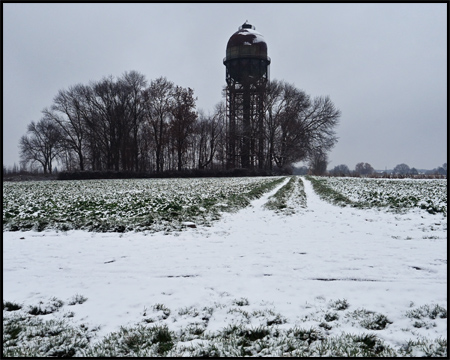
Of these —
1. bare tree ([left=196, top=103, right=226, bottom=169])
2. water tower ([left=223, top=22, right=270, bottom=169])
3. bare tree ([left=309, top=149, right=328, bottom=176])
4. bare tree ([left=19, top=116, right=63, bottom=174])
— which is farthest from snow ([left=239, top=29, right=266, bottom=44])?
bare tree ([left=19, top=116, right=63, bottom=174])

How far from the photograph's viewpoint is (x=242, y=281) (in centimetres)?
389

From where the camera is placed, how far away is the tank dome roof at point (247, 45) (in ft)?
176

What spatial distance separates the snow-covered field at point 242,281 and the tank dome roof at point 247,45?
2117 inches

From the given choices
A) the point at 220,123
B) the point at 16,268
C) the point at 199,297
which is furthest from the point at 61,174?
the point at 199,297

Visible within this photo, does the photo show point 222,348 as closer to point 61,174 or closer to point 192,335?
point 192,335

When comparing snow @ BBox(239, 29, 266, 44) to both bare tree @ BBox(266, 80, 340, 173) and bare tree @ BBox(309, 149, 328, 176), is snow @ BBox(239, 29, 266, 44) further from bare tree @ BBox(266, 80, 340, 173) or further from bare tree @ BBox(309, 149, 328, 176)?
bare tree @ BBox(309, 149, 328, 176)

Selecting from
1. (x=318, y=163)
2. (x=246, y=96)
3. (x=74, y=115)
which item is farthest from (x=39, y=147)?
(x=318, y=163)

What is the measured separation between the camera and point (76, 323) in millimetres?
2979

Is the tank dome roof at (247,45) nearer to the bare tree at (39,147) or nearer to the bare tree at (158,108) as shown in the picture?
the bare tree at (158,108)

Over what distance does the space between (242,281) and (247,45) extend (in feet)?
187

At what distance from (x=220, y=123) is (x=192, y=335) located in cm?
5768

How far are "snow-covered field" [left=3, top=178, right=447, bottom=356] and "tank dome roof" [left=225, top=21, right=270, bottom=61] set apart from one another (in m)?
53.8

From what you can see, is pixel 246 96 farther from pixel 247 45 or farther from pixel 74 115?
pixel 74 115

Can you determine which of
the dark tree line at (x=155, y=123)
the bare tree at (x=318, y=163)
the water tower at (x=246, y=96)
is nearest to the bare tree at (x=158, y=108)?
the dark tree line at (x=155, y=123)
